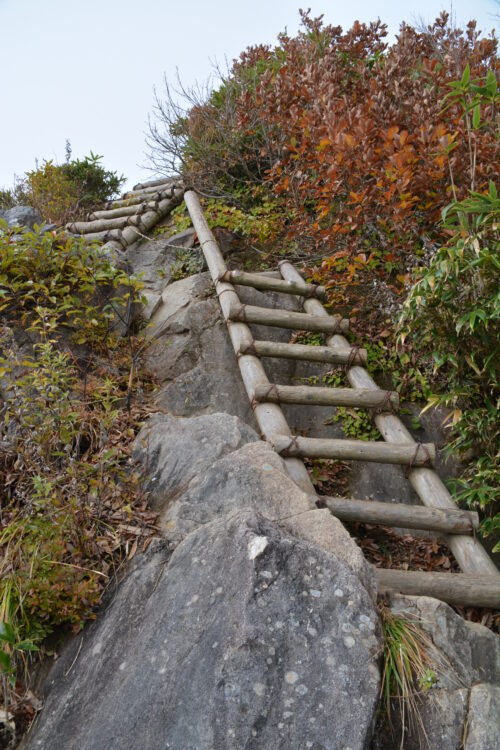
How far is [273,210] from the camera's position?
5949mm

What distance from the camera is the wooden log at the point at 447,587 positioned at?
2.51 m

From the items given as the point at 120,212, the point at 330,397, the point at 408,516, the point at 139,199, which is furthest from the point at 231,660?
the point at 139,199

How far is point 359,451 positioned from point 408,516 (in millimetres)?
468

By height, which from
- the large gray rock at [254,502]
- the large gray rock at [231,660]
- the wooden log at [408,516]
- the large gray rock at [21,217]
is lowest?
the wooden log at [408,516]

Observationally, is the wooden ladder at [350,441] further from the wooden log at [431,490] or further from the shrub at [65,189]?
the shrub at [65,189]

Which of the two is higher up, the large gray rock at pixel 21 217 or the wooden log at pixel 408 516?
the large gray rock at pixel 21 217

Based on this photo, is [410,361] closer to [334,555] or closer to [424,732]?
[334,555]

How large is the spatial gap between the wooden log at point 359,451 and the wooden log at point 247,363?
0.28 ft

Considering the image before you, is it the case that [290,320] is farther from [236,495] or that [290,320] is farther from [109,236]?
[109,236]

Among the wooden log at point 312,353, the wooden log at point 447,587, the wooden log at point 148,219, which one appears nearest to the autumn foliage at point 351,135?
the wooden log at point 148,219

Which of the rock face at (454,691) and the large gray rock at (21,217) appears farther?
the large gray rock at (21,217)

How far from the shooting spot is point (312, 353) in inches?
152

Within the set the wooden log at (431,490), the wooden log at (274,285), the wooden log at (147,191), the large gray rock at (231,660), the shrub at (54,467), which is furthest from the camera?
the wooden log at (147,191)

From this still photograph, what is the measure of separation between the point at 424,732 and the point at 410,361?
2.52 metres
